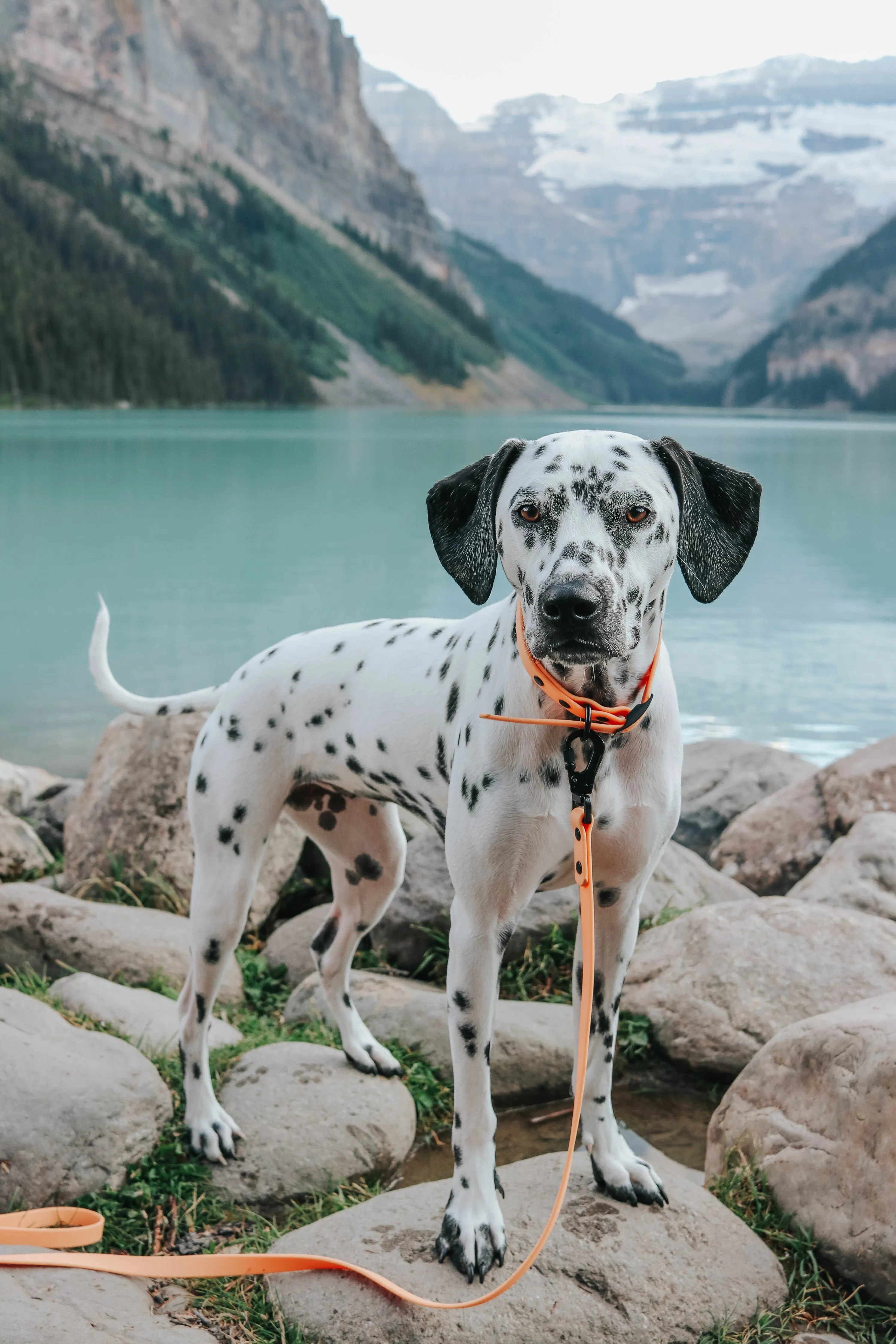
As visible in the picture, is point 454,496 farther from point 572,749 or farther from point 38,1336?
point 38,1336

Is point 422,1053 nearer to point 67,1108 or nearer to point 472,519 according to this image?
point 67,1108

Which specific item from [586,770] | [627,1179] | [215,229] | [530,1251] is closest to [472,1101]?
[530,1251]

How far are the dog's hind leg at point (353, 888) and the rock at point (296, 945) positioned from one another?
103 cm

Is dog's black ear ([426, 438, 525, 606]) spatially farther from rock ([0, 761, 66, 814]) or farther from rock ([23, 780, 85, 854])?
rock ([0, 761, 66, 814])

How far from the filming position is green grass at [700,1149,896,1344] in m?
3.10

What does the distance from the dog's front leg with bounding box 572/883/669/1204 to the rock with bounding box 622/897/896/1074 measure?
1164 millimetres

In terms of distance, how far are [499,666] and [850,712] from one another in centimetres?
1122

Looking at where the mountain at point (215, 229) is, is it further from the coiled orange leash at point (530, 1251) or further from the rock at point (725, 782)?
the coiled orange leash at point (530, 1251)

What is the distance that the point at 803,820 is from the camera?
673 cm

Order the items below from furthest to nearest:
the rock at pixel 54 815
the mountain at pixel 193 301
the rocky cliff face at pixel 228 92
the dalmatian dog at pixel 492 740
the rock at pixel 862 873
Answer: the rocky cliff face at pixel 228 92 → the mountain at pixel 193 301 → the rock at pixel 54 815 → the rock at pixel 862 873 → the dalmatian dog at pixel 492 740

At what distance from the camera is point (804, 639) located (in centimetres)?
1705

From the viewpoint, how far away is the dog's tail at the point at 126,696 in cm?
414

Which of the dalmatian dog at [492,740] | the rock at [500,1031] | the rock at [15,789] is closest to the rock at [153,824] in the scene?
the rock at [15,789]

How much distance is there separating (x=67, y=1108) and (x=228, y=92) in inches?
7709
